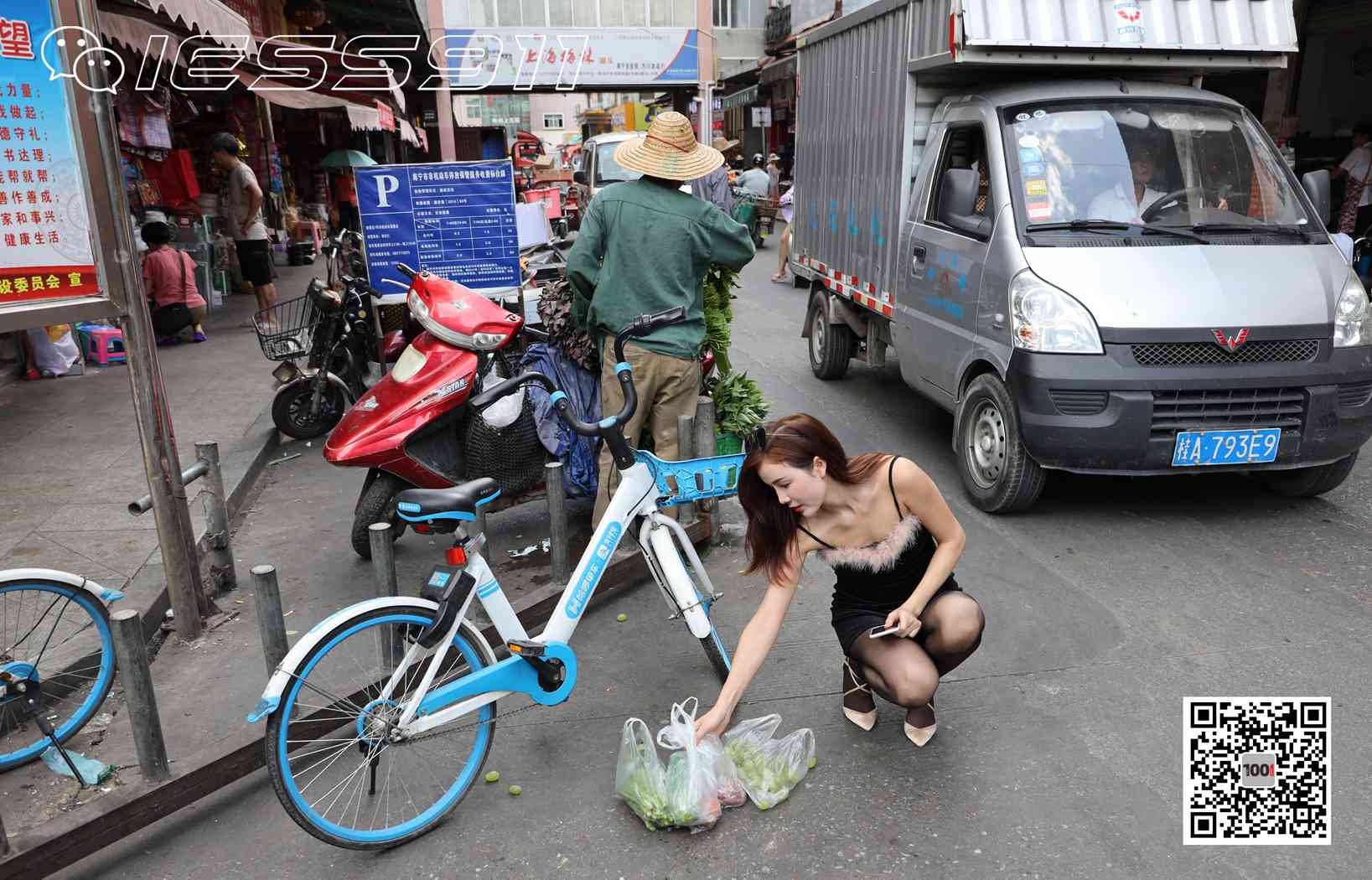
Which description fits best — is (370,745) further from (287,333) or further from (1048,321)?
(287,333)

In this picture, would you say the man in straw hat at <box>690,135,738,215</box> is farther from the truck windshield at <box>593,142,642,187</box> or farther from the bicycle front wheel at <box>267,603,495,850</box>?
the bicycle front wheel at <box>267,603,495,850</box>

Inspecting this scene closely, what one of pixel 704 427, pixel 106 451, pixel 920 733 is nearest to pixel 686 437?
pixel 704 427

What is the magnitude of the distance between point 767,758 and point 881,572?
0.67 metres

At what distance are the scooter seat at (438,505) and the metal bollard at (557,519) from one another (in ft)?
4.28

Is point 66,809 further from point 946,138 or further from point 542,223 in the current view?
point 542,223

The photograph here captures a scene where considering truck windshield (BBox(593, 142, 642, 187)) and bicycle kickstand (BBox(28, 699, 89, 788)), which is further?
truck windshield (BBox(593, 142, 642, 187))

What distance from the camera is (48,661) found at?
342 centimetres

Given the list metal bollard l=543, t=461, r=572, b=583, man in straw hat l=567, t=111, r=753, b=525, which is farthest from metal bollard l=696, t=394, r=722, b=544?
metal bollard l=543, t=461, r=572, b=583

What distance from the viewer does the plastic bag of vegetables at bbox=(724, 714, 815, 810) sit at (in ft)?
9.42

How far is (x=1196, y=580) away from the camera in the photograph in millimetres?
4266

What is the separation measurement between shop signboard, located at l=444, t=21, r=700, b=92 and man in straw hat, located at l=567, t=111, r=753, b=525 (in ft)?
39.6

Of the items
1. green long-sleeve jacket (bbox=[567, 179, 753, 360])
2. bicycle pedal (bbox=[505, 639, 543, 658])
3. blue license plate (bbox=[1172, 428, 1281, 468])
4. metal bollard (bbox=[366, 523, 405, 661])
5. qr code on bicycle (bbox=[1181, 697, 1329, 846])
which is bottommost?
qr code on bicycle (bbox=[1181, 697, 1329, 846])

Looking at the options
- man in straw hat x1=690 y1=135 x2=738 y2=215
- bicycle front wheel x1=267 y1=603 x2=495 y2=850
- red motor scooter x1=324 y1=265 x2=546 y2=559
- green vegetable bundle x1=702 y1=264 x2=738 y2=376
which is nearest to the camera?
bicycle front wheel x1=267 y1=603 x2=495 y2=850

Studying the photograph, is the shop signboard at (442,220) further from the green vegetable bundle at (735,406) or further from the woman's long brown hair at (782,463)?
the woman's long brown hair at (782,463)
